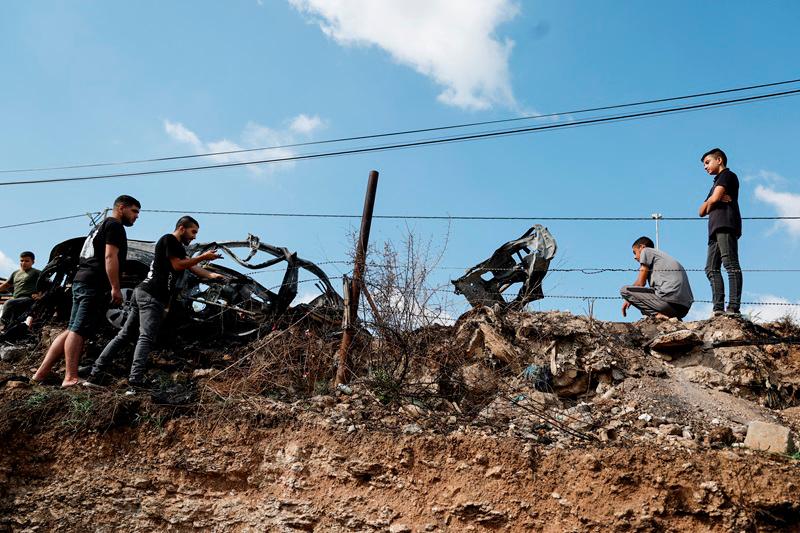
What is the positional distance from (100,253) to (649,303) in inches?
235

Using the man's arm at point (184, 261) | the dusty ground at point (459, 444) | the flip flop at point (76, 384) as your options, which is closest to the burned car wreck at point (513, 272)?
the dusty ground at point (459, 444)

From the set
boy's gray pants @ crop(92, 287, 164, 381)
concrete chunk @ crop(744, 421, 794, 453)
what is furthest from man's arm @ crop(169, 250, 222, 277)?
concrete chunk @ crop(744, 421, 794, 453)

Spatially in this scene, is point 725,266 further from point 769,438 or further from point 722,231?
point 769,438

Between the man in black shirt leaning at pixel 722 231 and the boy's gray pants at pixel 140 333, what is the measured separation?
5.88m

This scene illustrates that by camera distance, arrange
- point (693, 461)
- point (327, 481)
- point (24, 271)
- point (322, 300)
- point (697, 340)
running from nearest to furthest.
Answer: point (693, 461), point (327, 481), point (697, 340), point (322, 300), point (24, 271)

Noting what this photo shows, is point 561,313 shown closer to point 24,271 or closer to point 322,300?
point 322,300

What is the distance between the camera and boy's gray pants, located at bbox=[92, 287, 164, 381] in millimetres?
6906

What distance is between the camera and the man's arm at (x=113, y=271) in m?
6.68

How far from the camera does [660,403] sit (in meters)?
6.51

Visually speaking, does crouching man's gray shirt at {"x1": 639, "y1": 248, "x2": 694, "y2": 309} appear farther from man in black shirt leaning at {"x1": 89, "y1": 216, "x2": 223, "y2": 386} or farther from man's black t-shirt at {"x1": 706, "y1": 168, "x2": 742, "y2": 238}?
man in black shirt leaning at {"x1": 89, "y1": 216, "x2": 223, "y2": 386}

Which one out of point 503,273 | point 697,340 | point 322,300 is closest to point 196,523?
point 322,300

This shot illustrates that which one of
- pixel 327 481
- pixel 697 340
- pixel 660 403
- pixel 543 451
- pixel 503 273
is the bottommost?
pixel 327 481

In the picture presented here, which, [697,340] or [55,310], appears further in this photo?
[55,310]

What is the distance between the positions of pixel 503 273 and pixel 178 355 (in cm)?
410
